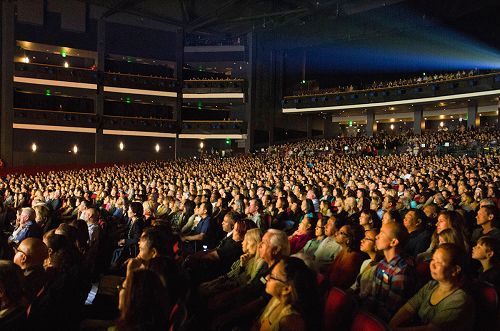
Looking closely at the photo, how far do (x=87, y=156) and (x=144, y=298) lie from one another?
30.8 m

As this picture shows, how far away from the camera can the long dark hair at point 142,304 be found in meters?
2.10

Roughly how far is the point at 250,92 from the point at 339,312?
3312 cm

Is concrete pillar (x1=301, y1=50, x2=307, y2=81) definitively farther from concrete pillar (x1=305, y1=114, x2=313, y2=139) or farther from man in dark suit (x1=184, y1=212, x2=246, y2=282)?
man in dark suit (x1=184, y1=212, x2=246, y2=282)

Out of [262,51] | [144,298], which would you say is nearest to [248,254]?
[144,298]

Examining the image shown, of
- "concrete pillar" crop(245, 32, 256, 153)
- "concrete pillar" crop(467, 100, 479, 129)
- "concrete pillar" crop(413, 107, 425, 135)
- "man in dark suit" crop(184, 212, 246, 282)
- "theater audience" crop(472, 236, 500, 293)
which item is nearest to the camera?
"theater audience" crop(472, 236, 500, 293)

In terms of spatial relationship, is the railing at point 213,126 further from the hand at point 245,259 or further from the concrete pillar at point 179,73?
the hand at point 245,259

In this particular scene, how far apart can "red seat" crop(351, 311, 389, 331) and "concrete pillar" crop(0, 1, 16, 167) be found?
97.8ft

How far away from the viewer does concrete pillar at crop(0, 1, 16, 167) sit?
2752 cm

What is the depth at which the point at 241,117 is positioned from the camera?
35781 millimetres

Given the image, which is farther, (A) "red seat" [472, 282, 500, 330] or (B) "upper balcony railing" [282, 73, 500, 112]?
(B) "upper balcony railing" [282, 73, 500, 112]

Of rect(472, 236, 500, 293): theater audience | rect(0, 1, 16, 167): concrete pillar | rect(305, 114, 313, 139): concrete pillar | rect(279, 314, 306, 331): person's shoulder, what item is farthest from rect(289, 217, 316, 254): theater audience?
rect(305, 114, 313, 139): concrete pillar

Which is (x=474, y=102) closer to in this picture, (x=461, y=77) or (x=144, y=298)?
(x=461, y=77)

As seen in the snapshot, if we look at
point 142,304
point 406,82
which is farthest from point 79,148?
point 142,304

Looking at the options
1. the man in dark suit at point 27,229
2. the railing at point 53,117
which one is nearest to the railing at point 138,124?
the railing at point 53,117
